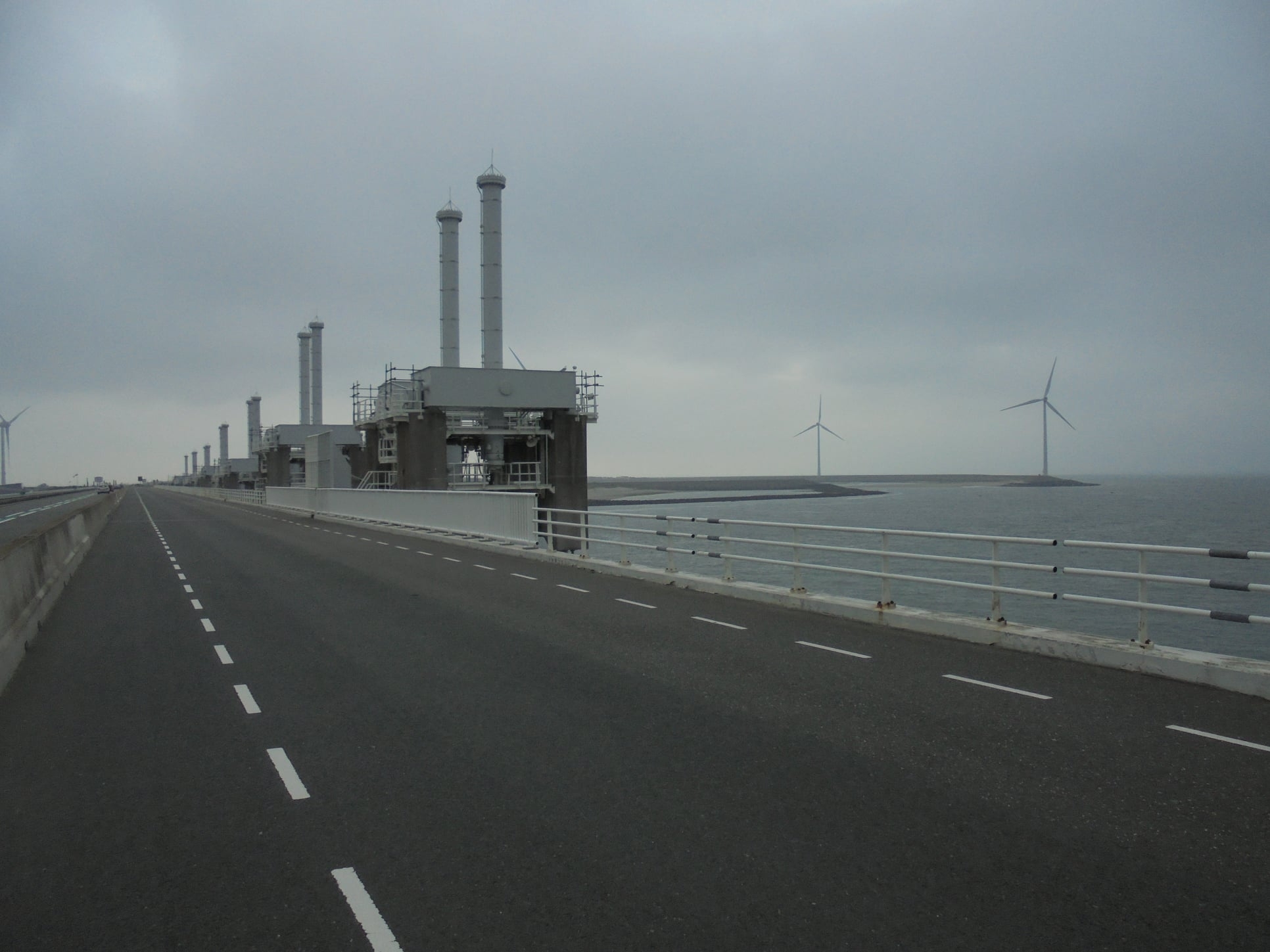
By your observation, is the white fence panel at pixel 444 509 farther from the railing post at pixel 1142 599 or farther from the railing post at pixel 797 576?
the railing post at pixel 1142 599

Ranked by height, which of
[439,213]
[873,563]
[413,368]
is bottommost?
[873,563]

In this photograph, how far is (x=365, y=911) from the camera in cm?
418

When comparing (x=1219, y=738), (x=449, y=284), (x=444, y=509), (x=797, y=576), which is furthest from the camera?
(x=449, y=284)

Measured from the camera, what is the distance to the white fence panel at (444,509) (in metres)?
25.5

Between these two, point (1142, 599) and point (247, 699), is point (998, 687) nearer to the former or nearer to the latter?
point (1142, 599)

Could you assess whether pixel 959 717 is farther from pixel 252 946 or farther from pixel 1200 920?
pixel 252 946

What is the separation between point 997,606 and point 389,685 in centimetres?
691

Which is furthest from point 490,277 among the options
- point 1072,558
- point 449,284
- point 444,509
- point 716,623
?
point 716,623

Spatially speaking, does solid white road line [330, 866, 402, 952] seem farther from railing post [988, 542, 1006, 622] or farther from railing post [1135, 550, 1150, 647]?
railing post [988, 542, 1006, 622]

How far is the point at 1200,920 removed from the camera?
13.1 feet

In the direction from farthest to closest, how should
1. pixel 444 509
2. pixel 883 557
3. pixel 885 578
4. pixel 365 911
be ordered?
pixel 444 509, pixel 883 557, pixel 885 578, pixel 365 911

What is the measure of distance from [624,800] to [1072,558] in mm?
58147

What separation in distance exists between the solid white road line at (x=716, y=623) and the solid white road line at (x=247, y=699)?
5882mm

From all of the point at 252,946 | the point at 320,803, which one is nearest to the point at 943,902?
the point at 252,946
